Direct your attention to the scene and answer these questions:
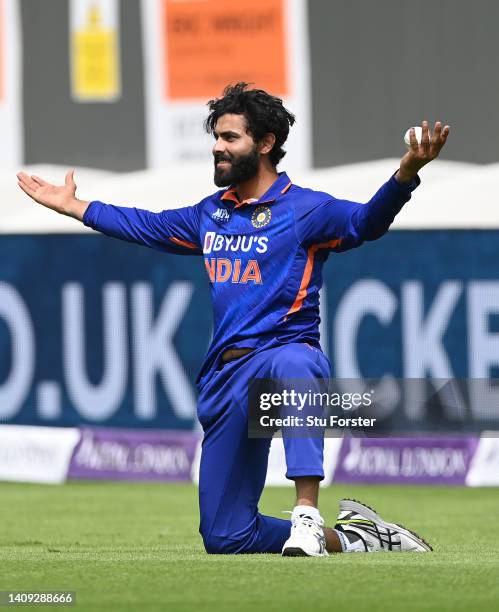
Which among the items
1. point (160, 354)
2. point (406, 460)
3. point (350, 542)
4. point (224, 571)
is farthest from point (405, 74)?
point (224, 571)

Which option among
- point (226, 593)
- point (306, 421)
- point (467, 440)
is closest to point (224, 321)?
point (306, 421)

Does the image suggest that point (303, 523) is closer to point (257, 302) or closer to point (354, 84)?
point (257, 302)

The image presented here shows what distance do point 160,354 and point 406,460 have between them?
7.53 feet

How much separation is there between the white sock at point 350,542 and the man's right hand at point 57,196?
191cm

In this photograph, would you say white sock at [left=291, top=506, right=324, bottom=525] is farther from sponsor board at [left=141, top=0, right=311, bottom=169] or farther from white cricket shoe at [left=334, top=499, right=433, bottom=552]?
sponsor board at [left=141, top=0, right=311, bottom=169]

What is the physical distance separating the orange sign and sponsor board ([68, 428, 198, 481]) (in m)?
4.47

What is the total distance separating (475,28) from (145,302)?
15.9ft

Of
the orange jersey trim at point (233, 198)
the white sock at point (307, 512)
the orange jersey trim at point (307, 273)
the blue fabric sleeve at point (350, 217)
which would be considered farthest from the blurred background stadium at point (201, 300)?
the orange jersey trim at point (233, 198)

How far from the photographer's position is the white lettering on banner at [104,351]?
14141 millimetres

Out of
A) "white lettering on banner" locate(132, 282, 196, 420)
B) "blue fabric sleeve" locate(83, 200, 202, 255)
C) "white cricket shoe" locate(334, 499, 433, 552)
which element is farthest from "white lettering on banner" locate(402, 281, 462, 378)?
"blue fabric sleeve" locate(83, 200, 202, 255)

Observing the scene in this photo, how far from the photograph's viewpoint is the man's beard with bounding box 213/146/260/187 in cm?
730

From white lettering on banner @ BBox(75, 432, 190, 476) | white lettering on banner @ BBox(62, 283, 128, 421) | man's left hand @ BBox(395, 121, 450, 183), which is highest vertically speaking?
man's left hand @ BBox(395, 121, 450, 183)

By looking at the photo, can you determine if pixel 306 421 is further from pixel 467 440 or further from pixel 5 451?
pixel 5 451

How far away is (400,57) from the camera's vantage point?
16672 mm
